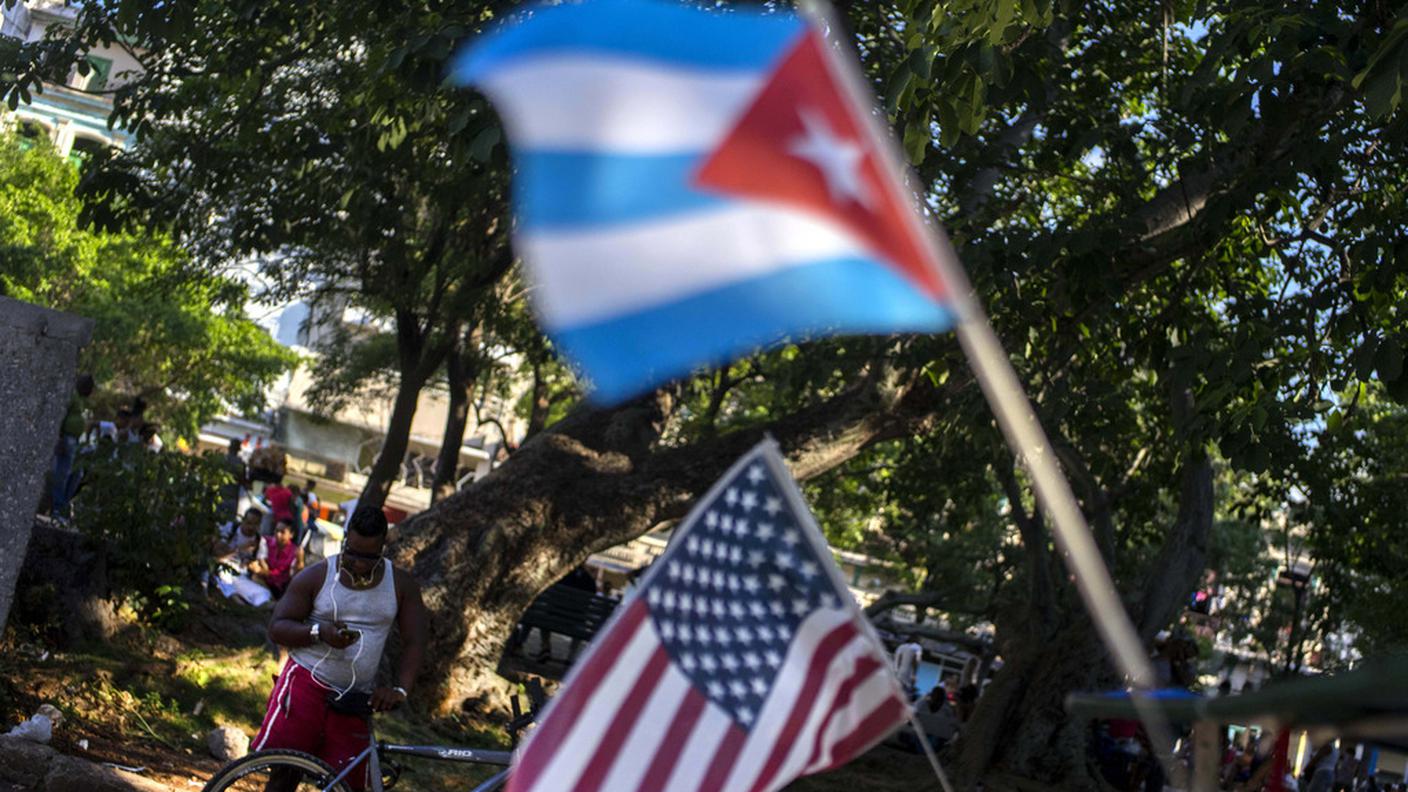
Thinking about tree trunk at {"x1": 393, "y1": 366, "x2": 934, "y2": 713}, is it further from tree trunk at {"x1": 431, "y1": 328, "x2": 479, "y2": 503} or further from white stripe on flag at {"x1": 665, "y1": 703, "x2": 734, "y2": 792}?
white stripe on flag at {"x1": 665, "y1": 703, "x2": 734, "y2": 792}

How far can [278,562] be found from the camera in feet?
51.9

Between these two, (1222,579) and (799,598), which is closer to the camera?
(799,598)

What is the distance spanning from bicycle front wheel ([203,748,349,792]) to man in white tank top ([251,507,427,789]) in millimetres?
116

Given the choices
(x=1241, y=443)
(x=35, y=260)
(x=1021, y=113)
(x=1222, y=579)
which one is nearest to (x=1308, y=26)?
(x=1241, y=443)

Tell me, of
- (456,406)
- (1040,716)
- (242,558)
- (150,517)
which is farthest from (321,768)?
(456,406)

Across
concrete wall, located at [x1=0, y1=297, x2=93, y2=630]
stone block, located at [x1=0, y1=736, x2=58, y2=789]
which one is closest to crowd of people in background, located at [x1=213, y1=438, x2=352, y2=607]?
concrete wall, located at [x1=0, y1=297, x2=93, y2=630]

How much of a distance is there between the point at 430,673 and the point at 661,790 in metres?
8.94

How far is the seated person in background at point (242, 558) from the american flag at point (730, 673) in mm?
8160

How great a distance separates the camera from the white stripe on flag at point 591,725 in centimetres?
329

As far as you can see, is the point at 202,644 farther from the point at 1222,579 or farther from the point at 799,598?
the point at 1222,579

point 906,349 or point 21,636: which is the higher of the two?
point 906,349

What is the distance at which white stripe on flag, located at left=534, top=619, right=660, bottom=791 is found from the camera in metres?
3.29

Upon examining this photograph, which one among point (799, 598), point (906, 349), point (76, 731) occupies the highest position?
point (906, 349)

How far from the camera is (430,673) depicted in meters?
12.0
